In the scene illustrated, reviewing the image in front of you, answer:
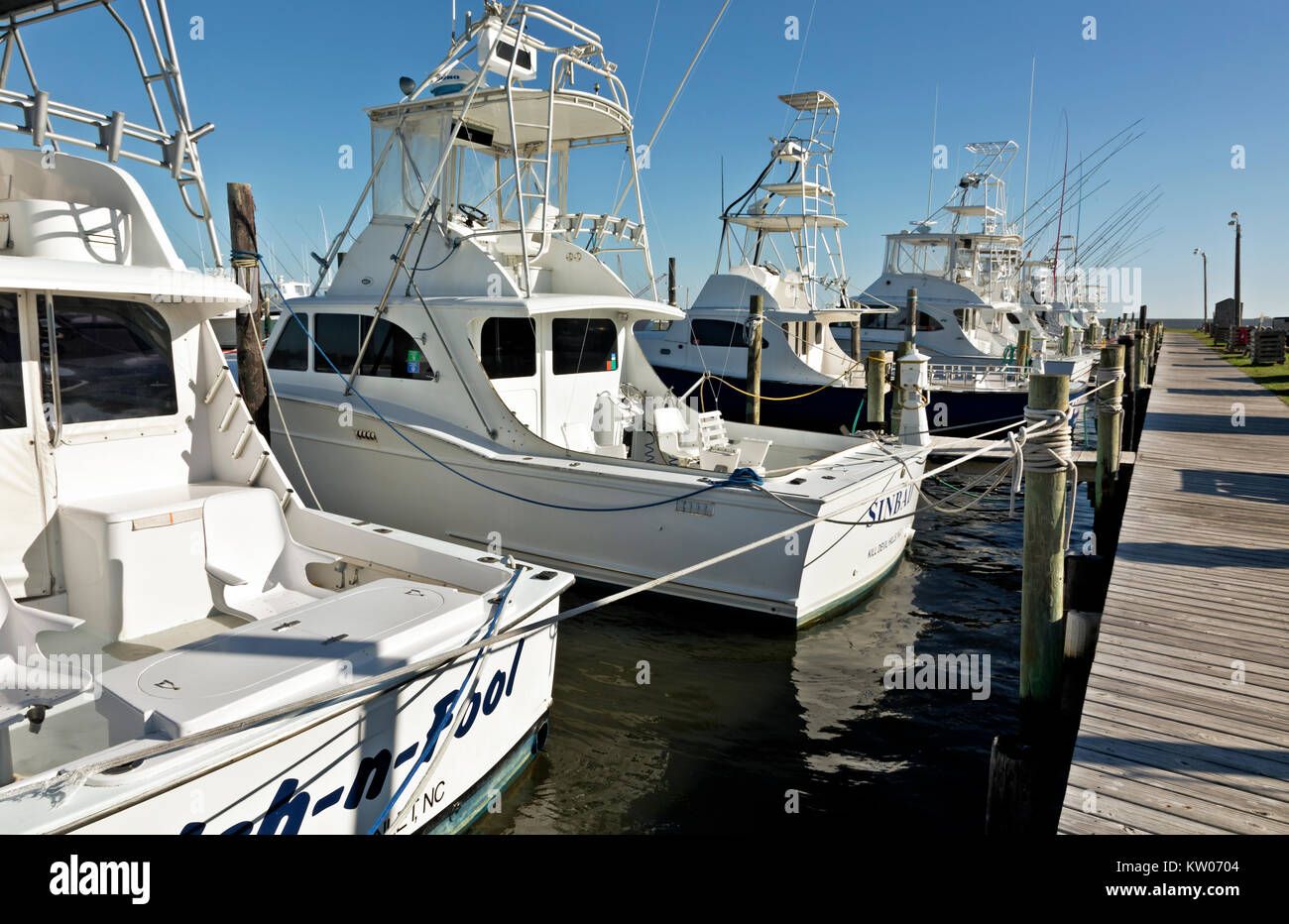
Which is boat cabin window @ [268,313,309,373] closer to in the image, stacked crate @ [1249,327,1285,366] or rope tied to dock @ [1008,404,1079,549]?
rope tied to dock @ [1008,404,1079,549]

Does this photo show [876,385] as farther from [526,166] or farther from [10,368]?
[10,368]

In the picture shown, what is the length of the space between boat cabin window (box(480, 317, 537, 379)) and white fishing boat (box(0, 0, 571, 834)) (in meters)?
3.00

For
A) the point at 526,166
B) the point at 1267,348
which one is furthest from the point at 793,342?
the point at 1267,348

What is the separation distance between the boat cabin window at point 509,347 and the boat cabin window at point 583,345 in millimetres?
261

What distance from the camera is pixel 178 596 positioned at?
14.8 ft

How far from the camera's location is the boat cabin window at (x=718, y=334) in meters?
17.5

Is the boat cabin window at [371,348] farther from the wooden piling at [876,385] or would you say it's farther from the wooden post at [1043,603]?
the wooden piling at [876,385]

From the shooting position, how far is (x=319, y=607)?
3656 millimetres

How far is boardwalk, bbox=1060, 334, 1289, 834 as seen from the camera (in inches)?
118

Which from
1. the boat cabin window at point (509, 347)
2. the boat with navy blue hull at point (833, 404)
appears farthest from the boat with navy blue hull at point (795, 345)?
the boat cabin window at point (509, 347)

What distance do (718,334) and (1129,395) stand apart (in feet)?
26.5

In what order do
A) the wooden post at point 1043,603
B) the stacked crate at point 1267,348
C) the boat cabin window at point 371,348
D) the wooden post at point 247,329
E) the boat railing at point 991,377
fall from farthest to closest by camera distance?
the stacked crate at point 1267,348 < the boat railing at point 991,377 < the boat cabin window at point 371,348 < the wooden post at point 247,329 < the wooden post at point 1043,603
